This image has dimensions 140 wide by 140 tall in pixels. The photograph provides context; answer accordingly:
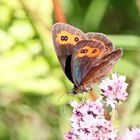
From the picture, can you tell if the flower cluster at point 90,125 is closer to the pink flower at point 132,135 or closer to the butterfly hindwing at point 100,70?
the pink flower at point 132,135

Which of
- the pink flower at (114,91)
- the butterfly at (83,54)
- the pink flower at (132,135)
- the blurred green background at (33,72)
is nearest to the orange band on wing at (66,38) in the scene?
the butterfly at (83,54)

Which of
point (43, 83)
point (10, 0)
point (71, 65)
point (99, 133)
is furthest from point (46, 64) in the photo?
point (99, 133)

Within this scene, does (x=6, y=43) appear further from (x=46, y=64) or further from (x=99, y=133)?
(x=99, y=133)

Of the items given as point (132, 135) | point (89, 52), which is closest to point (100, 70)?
point (89, 52)

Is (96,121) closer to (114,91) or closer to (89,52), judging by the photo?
(114,91)

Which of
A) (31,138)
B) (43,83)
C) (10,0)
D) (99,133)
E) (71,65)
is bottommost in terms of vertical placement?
(99,133)

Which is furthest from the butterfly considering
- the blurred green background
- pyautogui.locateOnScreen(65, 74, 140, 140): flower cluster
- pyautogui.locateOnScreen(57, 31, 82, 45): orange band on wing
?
the blurred green background
